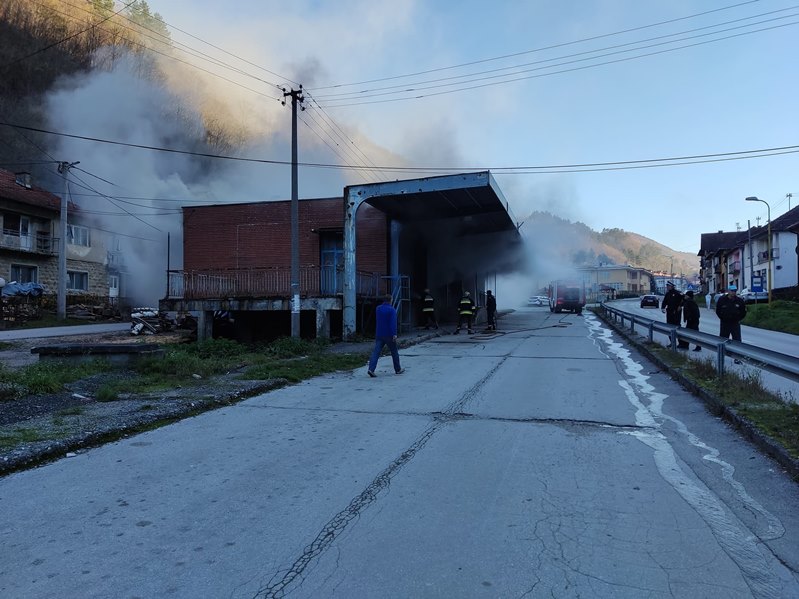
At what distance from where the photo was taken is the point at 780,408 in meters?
6.19

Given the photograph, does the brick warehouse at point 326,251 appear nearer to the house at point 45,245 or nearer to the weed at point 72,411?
the weed at point 72,411

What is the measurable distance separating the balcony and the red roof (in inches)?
73.3

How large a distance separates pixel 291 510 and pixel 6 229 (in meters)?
35.2

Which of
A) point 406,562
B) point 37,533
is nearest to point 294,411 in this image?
point 37,533

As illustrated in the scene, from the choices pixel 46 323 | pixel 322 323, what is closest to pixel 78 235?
pixel 46 323

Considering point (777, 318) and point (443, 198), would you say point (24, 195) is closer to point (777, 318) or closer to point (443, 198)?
point (443, 198)

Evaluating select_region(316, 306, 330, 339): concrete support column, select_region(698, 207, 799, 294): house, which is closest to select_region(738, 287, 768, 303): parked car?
select_region(698, 207, 799, 294): house

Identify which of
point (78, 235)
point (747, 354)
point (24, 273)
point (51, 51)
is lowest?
point (747, 354)

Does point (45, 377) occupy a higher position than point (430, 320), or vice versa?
point (430, 320)

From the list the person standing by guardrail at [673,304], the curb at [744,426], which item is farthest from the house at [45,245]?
the curb at [744,426]

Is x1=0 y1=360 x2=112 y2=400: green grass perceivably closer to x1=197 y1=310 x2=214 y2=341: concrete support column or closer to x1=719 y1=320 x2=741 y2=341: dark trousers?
x1=197 y1=310 x2=214 y2=341: concrete support column

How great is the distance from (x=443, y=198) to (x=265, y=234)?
8.31 m

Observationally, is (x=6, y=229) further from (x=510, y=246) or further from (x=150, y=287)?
(x=510, y=246)

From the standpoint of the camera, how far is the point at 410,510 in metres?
3.75
